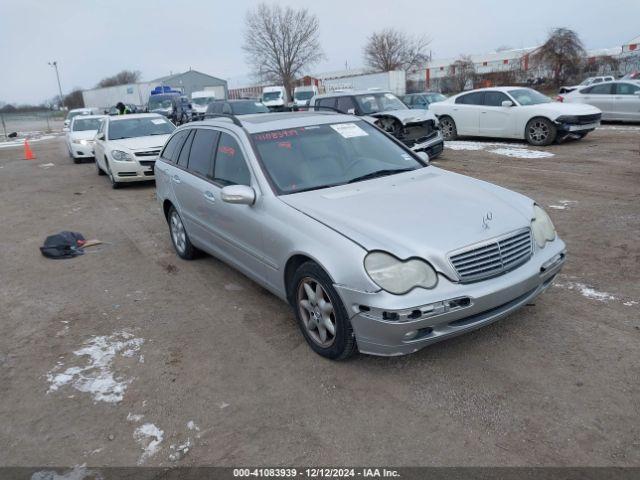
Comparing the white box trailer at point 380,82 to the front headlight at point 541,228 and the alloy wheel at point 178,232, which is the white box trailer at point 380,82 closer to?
the alloy wheel at point 178,232

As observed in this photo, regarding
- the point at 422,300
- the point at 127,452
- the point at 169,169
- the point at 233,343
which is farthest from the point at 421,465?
the point at 169,169

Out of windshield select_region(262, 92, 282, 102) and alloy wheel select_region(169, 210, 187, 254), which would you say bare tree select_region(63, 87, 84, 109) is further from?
alloy wheel select_region(169, 210, 187, 254)

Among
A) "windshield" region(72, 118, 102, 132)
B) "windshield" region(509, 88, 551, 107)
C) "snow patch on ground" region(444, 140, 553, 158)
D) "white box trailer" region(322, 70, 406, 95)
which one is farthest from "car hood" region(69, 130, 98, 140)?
"white box trailer" region(322, 70, 406, 95)

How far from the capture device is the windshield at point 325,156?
14.0ft

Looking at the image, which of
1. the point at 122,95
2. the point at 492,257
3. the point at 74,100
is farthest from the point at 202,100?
the point at 74,100

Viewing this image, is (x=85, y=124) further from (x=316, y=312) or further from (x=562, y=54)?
(x=562, y=54)

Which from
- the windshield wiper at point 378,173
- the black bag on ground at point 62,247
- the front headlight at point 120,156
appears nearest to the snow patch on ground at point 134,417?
the windshield wiper at point 378,173

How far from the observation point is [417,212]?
11.8 ft

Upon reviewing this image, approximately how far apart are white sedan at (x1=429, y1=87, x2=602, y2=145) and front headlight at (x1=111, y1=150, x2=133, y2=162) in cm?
923

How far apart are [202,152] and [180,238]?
1287mm

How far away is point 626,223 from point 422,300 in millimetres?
4573

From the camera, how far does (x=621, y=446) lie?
8.71 ft

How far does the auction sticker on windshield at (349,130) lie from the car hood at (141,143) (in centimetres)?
726

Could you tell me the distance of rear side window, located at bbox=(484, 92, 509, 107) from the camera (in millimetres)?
13855
